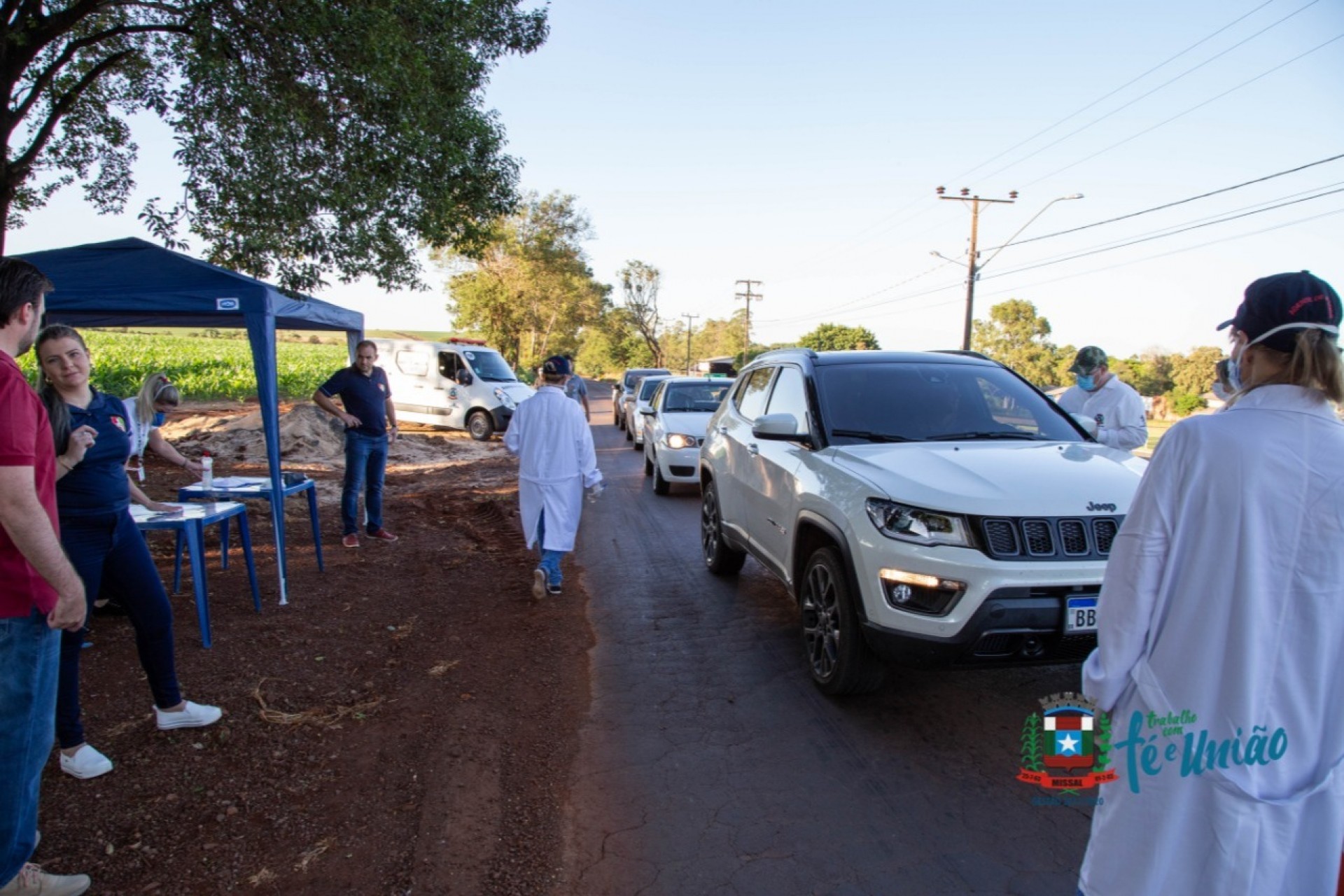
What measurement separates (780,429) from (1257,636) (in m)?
3.00

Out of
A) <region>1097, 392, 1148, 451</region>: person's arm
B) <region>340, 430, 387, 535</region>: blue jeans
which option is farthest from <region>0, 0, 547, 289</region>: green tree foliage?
<region>1097, 392, 1148, 451</region>: person's arm

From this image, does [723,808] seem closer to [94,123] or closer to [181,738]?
[181,738]

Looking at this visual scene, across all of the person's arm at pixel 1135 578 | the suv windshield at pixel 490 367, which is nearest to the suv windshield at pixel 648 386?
the suv windshield at pixel 490 367

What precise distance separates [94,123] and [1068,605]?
40.5 feet

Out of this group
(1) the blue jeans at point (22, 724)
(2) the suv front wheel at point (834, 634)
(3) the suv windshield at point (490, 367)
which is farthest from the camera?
(3) the suv windshield at point (490, 367)

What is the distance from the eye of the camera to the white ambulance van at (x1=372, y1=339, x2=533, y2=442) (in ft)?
60.0

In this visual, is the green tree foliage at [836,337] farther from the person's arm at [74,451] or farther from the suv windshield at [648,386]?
the person's arm at [74,451]

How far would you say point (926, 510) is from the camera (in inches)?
139

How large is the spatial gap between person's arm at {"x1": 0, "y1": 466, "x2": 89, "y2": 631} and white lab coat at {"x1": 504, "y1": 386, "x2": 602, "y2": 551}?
3.85m

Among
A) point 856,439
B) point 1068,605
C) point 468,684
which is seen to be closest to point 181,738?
point 468,684

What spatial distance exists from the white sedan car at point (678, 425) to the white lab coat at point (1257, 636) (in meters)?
8.22

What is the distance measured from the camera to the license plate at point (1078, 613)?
331 cm

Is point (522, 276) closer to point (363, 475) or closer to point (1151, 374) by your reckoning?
point (363, 475)

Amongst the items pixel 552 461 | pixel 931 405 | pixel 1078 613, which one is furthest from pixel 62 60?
pixel 1078 613
